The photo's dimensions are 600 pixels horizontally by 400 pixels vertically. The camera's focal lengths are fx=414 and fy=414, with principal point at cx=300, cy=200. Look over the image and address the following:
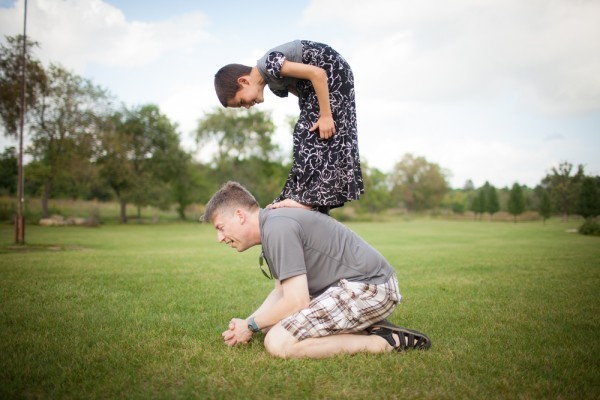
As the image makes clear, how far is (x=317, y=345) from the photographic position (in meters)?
3.14

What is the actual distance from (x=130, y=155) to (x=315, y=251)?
38977mm

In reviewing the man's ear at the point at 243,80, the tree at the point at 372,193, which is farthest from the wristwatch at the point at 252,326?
the tree at the point at 372,193

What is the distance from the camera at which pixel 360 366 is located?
2912 mm

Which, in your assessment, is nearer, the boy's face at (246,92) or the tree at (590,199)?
the boy's face at (246,92)

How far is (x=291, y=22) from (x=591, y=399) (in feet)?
45.7

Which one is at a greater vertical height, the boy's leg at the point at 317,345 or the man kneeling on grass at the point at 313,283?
the man kneeling on grass at the point at 313,283

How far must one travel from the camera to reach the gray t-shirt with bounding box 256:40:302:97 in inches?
133

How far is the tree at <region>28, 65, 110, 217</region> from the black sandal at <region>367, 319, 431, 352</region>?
31.6 m

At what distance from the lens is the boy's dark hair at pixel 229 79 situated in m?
3.52

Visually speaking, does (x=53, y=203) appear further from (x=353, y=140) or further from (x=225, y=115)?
(x=353, y=140)

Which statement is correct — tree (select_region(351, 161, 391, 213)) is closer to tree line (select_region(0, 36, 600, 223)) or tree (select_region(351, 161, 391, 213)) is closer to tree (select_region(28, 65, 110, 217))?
tree line (select_region(0, 36, 600, 223))

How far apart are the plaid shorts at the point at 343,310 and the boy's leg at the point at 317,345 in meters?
0.04

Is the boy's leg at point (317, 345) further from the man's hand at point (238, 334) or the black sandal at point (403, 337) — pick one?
the man's hand at point (238, 334)

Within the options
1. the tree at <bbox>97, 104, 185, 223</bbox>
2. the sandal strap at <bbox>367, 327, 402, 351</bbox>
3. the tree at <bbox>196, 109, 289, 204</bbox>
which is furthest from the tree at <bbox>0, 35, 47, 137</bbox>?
the tree at <bbox>196, 109, 289, 204</bbox>
